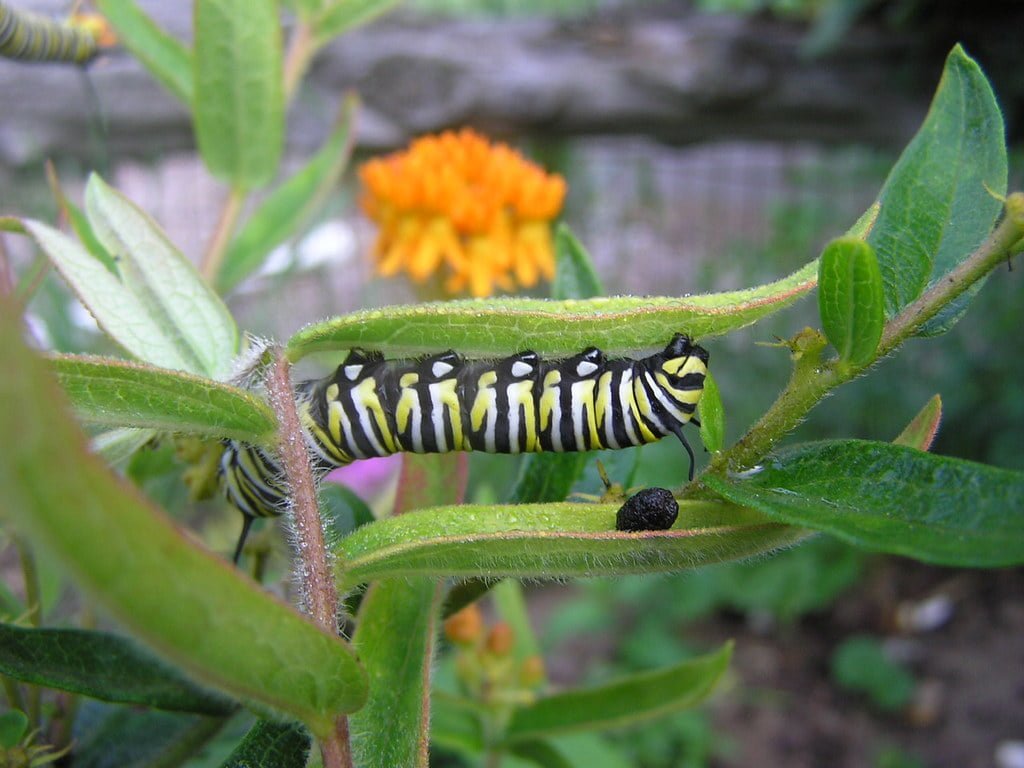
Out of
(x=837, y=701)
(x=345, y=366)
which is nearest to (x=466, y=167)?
(x=345, y=366)

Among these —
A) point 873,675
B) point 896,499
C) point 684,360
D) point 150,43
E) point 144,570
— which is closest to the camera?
point 144,570

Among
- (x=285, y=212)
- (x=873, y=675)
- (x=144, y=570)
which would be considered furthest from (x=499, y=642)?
(x=873, y=675)

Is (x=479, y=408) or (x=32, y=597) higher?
(x=479, y=408)

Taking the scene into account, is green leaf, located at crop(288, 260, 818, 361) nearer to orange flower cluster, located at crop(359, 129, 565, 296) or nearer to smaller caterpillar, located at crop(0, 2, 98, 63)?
smaller caterpillar, located at crop(0, 2, 98, 63)

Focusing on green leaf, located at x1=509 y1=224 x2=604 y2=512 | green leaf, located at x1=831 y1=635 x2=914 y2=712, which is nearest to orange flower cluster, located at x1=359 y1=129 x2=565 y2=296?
green leaf, located at x1=509 y1=224 x2=604 y2=512

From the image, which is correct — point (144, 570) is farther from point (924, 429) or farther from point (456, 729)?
point (456, 729)

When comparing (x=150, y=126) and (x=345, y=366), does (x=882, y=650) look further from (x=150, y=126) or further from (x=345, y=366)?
(x=150, y=126)

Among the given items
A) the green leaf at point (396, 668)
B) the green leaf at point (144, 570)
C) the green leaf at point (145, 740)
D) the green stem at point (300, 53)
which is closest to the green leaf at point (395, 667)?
the green leaf at point (396, 668)
